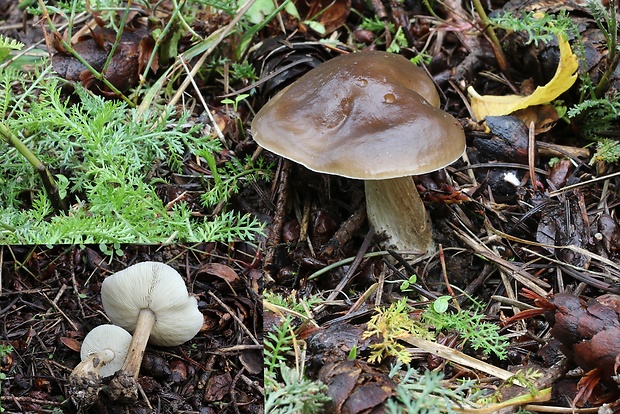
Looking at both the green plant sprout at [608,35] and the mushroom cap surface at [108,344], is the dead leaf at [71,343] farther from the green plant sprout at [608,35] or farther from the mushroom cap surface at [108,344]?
the green plant sprout at [608,35]

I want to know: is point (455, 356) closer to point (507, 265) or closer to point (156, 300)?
point (507, 265)

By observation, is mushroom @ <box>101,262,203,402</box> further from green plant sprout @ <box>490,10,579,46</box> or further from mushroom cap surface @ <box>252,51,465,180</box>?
green plant sprout @ <box>490,10,579,46</box>

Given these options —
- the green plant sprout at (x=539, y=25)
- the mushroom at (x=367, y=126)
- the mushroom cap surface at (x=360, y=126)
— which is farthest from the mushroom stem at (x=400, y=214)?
the green plant sprout at (x=539, y=25)

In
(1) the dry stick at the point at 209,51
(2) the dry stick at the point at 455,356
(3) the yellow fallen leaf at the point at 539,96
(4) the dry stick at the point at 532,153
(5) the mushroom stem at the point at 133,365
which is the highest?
(1) the dry stick at the point at 209,51

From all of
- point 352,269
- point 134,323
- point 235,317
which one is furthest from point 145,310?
point 352,269

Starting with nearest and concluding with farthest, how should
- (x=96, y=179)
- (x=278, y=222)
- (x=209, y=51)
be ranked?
(x=96, y=179), (x=278, y=222), (x=209, y=51)
